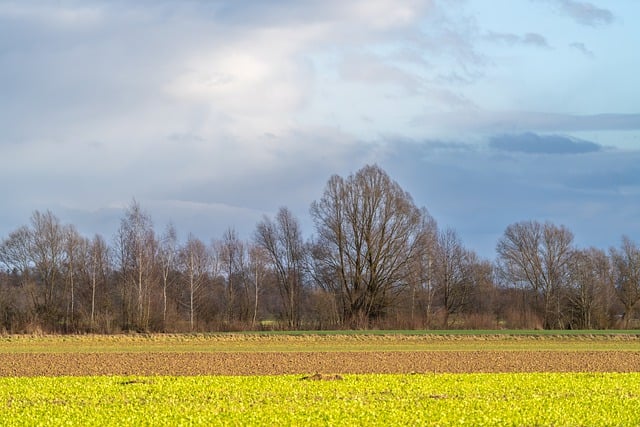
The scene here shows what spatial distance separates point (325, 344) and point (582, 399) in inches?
1378

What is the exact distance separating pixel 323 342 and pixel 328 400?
3731 cm

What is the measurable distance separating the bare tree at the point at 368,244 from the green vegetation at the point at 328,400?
51.7 m

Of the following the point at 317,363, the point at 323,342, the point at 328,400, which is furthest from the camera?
the point at 323,342

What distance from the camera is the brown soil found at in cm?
3356

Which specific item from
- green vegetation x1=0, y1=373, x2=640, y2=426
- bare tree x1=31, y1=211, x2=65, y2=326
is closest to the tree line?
bare tree x1=31, y1=211, x2=65, y2=326

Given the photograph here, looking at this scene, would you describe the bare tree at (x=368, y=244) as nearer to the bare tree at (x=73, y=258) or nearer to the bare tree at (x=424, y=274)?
the bare tree at (x=424, y=274)

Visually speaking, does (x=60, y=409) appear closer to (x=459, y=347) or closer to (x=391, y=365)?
(x=391, y=365)

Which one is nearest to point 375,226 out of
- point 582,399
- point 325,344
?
point 325,344

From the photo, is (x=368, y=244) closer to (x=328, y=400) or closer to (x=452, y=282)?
(x=452, y=282)

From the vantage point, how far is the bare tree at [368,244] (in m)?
80.9

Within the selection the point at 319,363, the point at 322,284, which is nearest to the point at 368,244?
the point at 322,284

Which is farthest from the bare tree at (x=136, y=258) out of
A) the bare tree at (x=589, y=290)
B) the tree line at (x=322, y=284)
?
the bare tree at (x=589, y=290)

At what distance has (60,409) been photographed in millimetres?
20203

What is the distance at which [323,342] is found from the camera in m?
59.1
